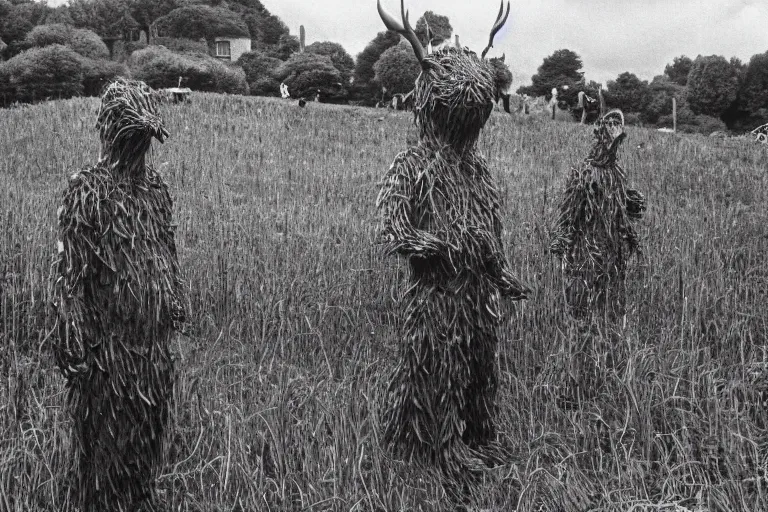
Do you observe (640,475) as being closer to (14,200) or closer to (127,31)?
(14,200)

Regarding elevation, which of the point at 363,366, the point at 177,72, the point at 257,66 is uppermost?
the point at 257,66

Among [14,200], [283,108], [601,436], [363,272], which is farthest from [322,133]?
[601,436]

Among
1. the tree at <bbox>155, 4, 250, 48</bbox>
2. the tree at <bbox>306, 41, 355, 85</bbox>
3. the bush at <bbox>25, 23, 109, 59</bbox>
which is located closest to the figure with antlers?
the bush at <bbox>25, 23, 109, 59</bbox>

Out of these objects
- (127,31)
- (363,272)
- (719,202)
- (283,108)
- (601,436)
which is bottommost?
(601,436)

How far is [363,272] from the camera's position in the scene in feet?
A: 18.1

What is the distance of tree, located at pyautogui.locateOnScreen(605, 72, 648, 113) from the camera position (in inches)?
1196

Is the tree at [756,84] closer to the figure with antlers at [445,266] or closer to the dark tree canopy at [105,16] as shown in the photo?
the figure with antlers at [445,266]

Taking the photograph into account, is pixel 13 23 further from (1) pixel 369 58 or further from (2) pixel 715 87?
(2) pixel 715 87

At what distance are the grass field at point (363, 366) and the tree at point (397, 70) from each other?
17212 mm

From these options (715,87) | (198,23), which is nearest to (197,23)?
(198,23)

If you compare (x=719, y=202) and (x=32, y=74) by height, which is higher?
(x=32, y=74)

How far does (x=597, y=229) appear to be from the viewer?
4.11 meters

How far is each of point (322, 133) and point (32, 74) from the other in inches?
489

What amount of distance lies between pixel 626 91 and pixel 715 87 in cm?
379
